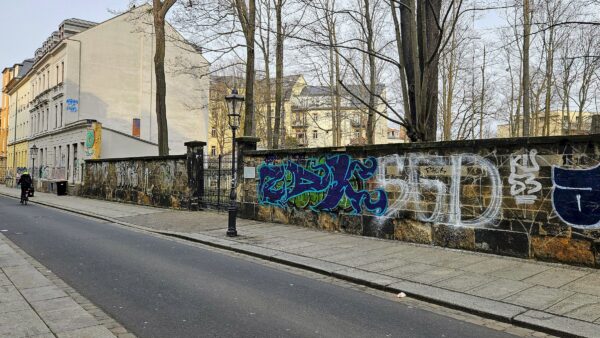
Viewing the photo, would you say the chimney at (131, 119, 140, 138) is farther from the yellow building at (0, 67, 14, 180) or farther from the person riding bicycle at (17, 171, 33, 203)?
the yellow building at (0, 67, 14, 180)

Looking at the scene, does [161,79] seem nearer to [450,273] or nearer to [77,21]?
[450,273]

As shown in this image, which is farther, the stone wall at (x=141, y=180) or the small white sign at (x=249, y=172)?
the stone wall at (x=141, y=180)

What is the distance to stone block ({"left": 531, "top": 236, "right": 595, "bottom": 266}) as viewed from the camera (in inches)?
302

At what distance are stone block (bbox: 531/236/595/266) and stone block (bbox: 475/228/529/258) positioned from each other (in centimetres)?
17

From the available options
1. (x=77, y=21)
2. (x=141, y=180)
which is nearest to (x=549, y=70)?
(x=141, y=180)

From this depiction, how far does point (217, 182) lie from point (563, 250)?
40.0 feet

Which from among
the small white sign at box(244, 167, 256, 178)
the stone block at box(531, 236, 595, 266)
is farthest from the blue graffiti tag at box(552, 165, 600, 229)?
the small white sign at box(244, 167, 256, 178)

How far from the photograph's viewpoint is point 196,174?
18297mm

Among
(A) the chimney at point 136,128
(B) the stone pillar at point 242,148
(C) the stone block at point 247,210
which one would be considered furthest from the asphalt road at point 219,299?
(A) the chimney at point 136,128

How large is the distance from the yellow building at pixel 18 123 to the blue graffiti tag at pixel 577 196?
179ft

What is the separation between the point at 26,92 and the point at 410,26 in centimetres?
5604

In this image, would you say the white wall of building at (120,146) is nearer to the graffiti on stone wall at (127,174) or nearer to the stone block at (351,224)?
the graffiti on stone wall at (127,174)

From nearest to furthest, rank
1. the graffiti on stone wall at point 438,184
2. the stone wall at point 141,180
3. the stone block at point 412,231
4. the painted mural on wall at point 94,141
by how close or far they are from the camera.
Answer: the graffiti on stone wall at point 438,184 → the stone block at point 412,231 → the stone wall at point 141,180 → the painted mural on wall at point 94,141

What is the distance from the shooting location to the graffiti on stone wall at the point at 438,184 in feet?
29.6
